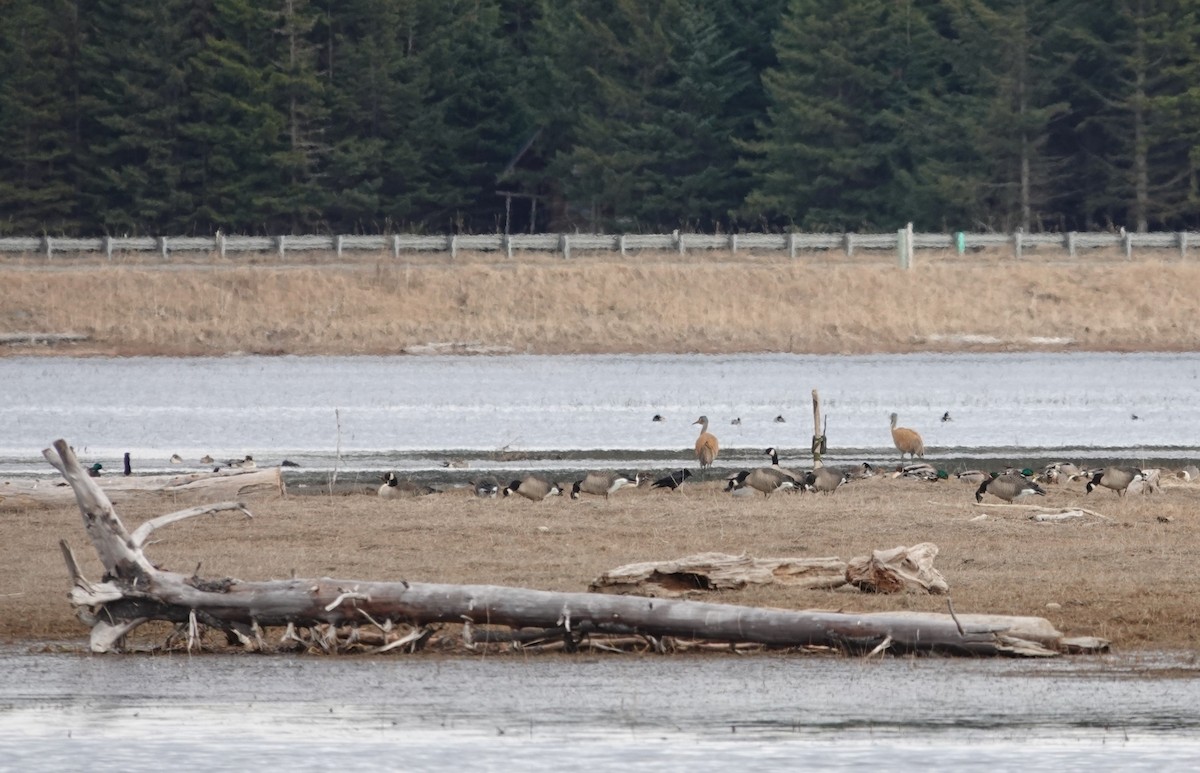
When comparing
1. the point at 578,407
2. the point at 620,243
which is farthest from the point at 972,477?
the point at 620,243

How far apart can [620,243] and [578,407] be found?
22566mm

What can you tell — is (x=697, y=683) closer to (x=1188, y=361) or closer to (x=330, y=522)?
(x=330, y=522)

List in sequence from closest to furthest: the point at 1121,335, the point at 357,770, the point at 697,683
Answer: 1. the point at 357,770
2. the point at 697,683
3. the point at 1121,335

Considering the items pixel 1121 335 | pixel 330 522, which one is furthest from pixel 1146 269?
pixel 330 522

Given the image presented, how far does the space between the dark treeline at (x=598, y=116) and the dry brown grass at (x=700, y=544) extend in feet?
149

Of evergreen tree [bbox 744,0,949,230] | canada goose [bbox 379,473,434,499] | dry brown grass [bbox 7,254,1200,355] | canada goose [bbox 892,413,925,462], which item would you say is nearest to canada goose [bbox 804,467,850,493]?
canada goose [bbox 892,413,925,462]

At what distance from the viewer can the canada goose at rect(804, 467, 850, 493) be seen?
2027cm

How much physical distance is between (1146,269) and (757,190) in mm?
17573

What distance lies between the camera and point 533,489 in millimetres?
20172

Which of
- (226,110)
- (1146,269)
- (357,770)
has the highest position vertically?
(226,110)

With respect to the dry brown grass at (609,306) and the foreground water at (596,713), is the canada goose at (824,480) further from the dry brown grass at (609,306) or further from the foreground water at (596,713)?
the dry brown grass at (609,306)

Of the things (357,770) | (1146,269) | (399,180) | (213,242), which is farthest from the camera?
(399,180)

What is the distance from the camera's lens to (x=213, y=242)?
56.8 meters

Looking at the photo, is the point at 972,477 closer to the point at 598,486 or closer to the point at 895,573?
the point at 598,486
